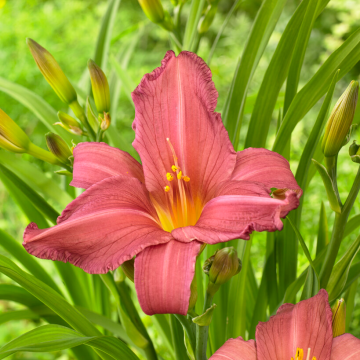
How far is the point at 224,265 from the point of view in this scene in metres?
0.35

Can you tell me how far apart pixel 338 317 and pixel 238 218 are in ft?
0.51

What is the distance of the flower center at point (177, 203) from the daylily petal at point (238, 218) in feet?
0.23

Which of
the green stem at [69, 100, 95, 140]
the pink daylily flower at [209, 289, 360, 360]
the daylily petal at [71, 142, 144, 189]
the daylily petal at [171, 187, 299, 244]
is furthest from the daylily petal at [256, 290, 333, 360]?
the green stem at [69, 100, 95, 140]

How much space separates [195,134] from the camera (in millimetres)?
413

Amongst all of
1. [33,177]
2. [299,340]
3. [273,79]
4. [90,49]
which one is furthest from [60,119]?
[90,49]

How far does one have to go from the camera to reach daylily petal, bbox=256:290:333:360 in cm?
37

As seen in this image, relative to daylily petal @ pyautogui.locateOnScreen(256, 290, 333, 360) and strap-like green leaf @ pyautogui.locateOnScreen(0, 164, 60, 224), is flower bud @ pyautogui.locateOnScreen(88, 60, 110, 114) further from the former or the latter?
daylily petal @ pyautogui.locateOnScreen(256, 290, 333, 360)

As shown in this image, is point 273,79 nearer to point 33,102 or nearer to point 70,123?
point 70,123

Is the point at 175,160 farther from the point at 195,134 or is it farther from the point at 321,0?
the point at 321,0

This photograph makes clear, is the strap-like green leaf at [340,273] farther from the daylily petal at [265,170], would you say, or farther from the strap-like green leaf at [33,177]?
the strap-like green leaf at [33,177]

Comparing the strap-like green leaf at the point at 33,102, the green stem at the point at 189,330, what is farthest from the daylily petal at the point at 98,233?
the strap-like green leaf at the point at 33,102

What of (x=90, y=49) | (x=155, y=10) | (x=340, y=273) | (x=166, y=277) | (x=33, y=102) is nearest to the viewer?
(x=166, y=277)

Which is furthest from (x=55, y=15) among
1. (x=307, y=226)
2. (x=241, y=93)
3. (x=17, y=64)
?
(x=241, y=93)

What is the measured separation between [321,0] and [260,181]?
25 centimetres
